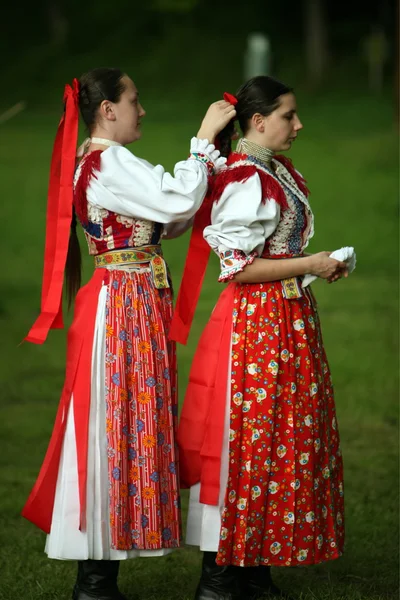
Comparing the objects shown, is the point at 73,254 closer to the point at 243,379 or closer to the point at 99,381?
the point at 99,381

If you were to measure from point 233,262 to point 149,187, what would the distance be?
1.09ft

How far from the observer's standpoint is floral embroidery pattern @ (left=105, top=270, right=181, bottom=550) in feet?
11.5

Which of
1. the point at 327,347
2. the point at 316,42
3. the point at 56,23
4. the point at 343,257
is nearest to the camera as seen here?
the point at 343,257

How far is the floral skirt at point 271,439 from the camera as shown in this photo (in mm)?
3490

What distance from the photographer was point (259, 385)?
350 centimetres

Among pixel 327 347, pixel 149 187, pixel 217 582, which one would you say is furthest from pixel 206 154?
pixel 327 347

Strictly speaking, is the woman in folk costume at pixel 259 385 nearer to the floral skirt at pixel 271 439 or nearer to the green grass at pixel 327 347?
the floral skirt at pixel 271 439

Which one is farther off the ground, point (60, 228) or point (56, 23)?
point (56, 23)

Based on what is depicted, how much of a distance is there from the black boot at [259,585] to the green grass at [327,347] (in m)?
0.11

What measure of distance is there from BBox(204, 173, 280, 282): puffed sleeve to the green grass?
114 cm

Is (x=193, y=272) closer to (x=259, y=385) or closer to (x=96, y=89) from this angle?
(x=259, y=385)

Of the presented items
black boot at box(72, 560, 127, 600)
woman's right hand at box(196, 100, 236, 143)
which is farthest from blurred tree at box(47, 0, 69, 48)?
black boot at box(72, 560, 127, 600)

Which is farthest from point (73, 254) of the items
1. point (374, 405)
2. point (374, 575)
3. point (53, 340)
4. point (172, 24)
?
point (172, 24)

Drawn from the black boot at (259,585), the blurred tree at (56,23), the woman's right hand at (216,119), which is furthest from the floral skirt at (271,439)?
the blurred tree at (56,23)
